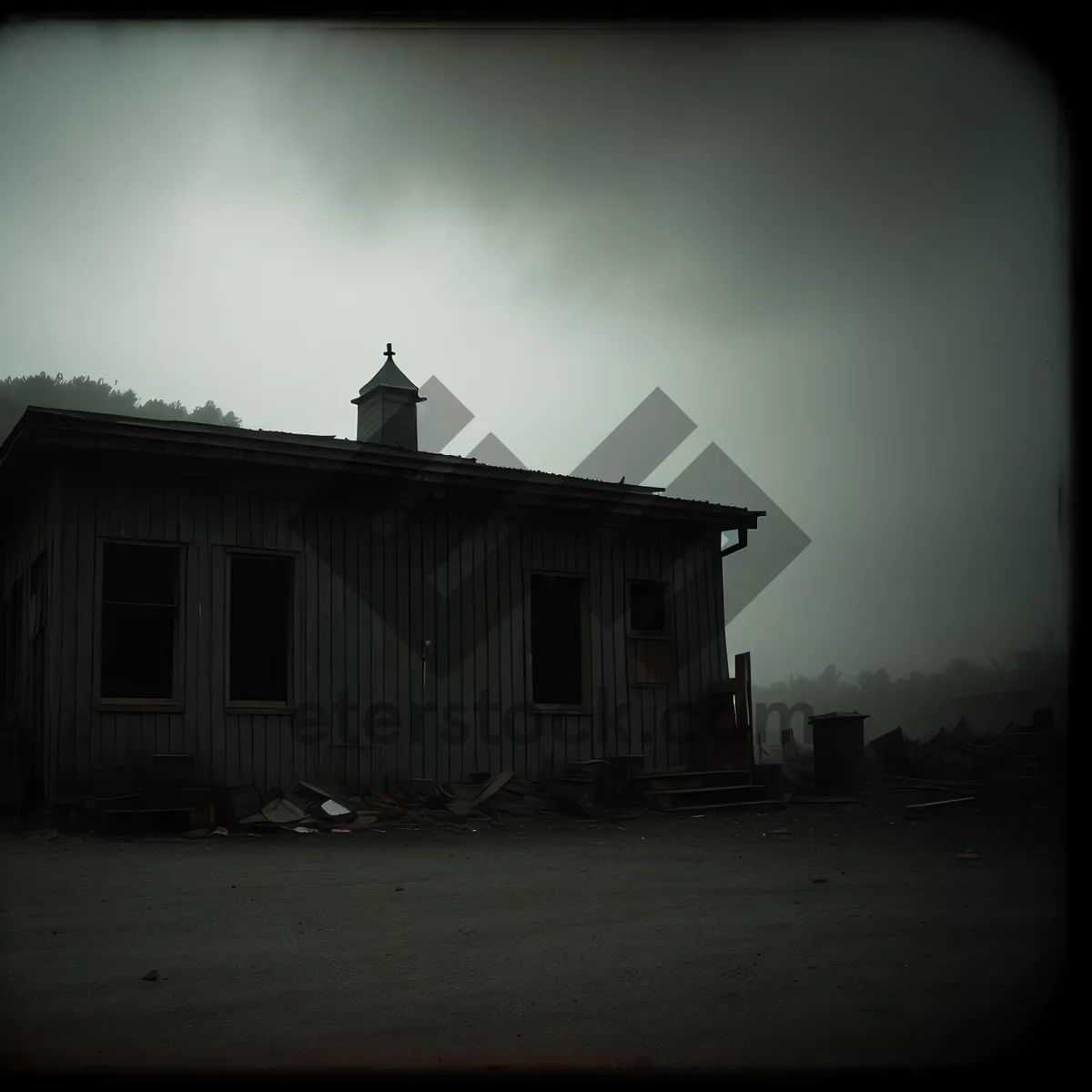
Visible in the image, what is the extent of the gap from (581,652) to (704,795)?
9.61 feet

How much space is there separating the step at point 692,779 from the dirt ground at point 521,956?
13.1 ft

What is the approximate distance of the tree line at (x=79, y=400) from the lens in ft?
134

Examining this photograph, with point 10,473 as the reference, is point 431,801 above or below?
below

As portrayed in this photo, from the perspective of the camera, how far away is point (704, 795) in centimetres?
1380

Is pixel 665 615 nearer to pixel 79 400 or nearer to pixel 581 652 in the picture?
pixel 581 652

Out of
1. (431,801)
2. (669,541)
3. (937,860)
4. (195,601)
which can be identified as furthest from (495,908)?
(669,541)

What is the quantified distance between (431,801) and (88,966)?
7.50 m

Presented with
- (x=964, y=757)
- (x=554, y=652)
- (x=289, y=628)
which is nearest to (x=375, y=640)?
(x=289, y=628)

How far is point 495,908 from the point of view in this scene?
694 cm

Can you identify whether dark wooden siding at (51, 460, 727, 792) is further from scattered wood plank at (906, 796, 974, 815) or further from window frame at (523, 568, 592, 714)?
scattered wood plank at (906, 796, 974, 815)

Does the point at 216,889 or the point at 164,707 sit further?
the point at 164,707

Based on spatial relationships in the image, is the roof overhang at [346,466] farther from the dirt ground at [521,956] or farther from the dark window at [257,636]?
the dirt ground at [521,956]

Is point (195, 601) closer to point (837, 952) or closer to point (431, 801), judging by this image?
point (431, 801)

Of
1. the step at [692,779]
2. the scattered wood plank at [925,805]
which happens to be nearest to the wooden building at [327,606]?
the step at [692,779]
